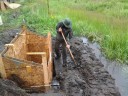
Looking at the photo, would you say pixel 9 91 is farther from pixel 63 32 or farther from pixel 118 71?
pixel 118 71

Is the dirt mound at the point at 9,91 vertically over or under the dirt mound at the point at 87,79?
over

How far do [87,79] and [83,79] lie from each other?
13 cm

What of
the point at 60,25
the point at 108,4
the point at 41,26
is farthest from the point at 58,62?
the point at 108,4

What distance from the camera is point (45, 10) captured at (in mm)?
14492

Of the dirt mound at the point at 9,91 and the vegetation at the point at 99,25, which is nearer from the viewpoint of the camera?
the dirt mound at the point at 9,91

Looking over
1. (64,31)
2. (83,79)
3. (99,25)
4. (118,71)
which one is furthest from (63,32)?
(99,25)

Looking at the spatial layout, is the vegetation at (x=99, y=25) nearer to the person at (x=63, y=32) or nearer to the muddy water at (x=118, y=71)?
the muddy water at (x=118, y=71)

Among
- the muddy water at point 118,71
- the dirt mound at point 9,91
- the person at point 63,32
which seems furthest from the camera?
the person at point 63,32

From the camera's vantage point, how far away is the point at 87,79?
7203 millimetres

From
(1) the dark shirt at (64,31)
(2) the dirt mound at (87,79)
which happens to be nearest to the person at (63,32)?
(1) the dark shirt at (64,31)

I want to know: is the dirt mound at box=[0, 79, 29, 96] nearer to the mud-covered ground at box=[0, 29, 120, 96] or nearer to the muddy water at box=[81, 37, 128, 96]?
the mud-covered ground at box=[0, 29, 120, 96]

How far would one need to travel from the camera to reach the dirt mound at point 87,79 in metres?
6.52

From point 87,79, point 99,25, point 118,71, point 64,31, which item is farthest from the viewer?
point 99,25

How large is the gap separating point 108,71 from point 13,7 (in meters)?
11.1
